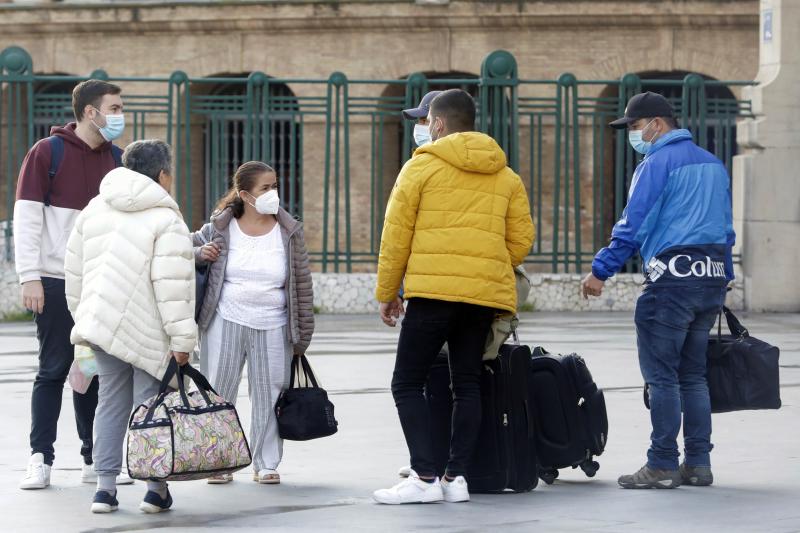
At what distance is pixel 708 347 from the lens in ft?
27.9

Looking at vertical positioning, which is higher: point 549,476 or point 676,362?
point 676,362

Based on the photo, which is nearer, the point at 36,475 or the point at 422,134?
the point at 36,475

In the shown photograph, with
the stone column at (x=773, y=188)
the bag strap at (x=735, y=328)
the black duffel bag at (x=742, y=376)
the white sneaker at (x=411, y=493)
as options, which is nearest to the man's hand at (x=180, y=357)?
the white sneaker at (x=411, y=493)

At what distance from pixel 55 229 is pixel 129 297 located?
106 cm

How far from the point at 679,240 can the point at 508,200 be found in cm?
90

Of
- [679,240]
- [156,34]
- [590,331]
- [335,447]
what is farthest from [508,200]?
[156,34]

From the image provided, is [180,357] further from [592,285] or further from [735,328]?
[735,328]

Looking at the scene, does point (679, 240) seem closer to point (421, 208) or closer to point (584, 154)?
point (421, 208)

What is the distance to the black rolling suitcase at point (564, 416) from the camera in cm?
815

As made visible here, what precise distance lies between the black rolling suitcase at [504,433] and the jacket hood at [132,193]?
1582 millimetres

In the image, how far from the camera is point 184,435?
7359mm

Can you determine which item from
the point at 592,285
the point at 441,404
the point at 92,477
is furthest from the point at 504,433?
the point at 92,477

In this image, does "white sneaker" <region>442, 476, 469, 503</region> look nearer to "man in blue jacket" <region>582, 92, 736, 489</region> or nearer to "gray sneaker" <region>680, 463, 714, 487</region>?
"man in blue jacket" <region>582, 92, 736, 489</region>

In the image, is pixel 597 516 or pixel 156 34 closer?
pixel 597 516
